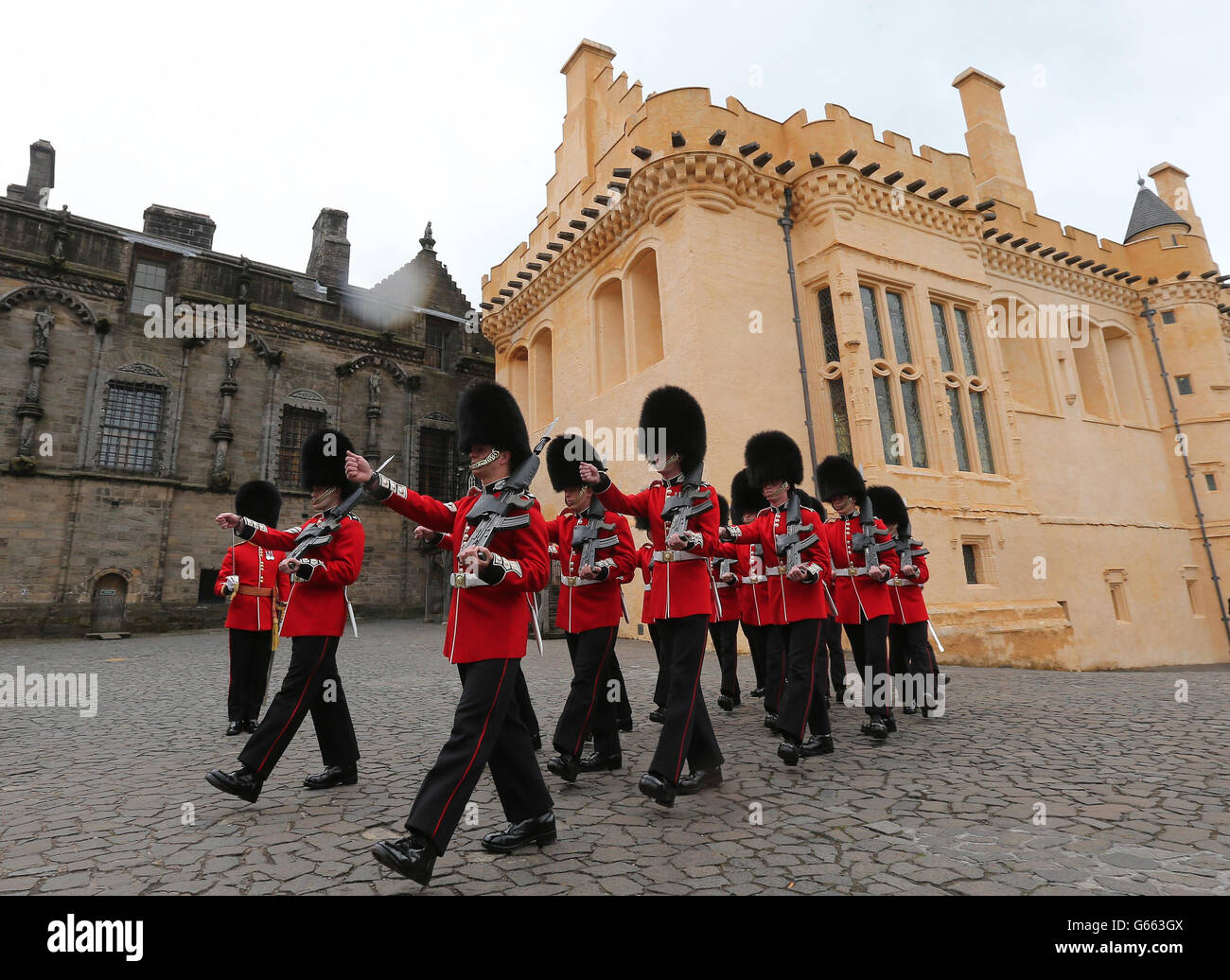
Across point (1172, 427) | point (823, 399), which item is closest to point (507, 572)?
point (823, 399)

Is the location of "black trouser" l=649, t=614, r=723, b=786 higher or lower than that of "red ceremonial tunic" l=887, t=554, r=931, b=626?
lower

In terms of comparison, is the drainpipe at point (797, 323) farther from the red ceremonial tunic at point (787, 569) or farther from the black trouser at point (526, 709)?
the black trouser at point (526, 709)

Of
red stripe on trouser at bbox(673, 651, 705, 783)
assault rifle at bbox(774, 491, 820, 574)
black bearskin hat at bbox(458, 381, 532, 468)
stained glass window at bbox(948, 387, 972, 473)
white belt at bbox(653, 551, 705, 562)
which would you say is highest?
stained glass window at bbox(948, 387, 972, 473)

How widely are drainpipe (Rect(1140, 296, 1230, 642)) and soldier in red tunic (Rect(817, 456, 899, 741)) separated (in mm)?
20736

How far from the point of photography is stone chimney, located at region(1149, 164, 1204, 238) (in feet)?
79.2

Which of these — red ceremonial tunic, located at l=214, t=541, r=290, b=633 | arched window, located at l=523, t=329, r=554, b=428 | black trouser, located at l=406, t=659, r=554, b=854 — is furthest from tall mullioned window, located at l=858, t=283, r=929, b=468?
black trouser, located at l=406, t=659, r=554, b=854

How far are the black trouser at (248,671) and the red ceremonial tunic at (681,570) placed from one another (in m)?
4.27

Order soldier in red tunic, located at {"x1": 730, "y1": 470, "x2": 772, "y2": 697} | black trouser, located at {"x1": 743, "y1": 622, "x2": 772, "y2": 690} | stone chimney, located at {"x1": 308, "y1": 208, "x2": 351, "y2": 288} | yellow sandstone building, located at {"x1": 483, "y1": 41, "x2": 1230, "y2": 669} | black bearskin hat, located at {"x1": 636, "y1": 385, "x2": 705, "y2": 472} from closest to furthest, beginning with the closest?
1. black bearskin hat, located at {"x1": 636, "y1": 385, "x2": 705, "y2": 472}
2. soldier in red tunic, located at {"x1": 730, "y1": 470, "x2": 772, "y2": 697}
3. black trouser, located at {"x1": 743, "y1": 622, "x2": 772, "y2": 690}
4. yellow sandstone building, located at {"x1": 483, "y1": 41, "x2": 1230, "y2": 669}
5. stone chimney, located at {"x1": 308, "y1": 208, "x2": 351, "y2": 288}

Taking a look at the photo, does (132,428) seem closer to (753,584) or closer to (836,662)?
(753,584)

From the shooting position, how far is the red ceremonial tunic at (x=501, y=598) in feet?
10.7

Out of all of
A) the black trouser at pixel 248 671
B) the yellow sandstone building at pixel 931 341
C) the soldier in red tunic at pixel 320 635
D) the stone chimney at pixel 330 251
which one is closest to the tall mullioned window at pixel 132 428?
the stone chimney at pixel 330 251

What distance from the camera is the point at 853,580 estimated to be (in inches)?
261

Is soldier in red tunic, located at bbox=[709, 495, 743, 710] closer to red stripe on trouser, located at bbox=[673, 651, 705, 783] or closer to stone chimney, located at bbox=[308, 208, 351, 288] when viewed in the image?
red stripe on trouser, located at bbox=[673, 651, 705, 783]

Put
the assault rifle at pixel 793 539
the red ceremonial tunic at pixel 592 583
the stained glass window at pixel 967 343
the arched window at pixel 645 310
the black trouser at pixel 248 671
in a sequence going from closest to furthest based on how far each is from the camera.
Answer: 1. the red ceremonial tunic at pixel 592 583
2. the assault rifle at pixel 793 539
3. the black trouser at pixel 248 671
4. the arched window at pixel 645 310
5. the stained glass window at pixel 967 343
